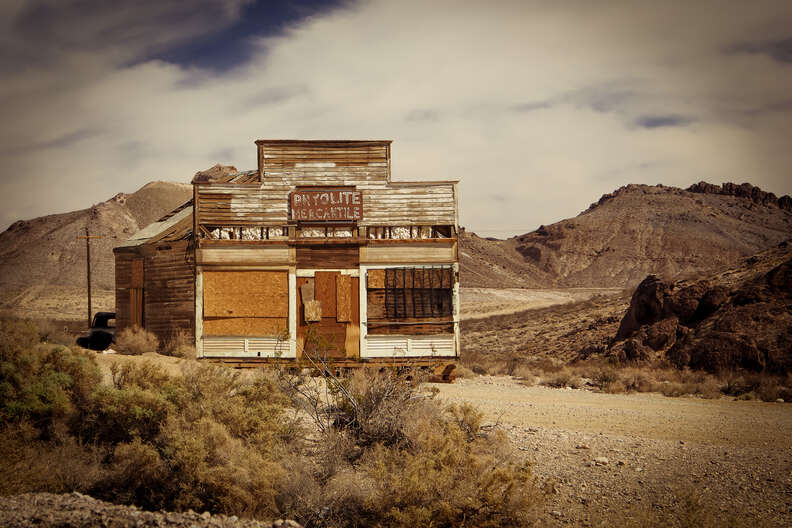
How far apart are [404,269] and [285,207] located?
139 inches

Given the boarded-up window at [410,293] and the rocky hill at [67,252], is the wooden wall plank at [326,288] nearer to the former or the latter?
the boarded-up window at [410,293]

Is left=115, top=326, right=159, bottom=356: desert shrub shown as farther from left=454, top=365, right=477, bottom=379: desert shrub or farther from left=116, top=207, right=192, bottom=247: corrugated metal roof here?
left=454, top=365, right=477, bottom=379: desert shrub

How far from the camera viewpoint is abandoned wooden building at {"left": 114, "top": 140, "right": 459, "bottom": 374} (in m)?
15.9

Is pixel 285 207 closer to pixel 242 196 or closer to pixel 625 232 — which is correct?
pixel 242 196

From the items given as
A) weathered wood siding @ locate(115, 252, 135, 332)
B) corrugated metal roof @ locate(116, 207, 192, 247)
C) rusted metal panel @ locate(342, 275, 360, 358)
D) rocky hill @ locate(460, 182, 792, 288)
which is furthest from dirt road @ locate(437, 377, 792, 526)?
rocky hill @ locate(460, 182, 792, 288)

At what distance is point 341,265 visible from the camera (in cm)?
1605

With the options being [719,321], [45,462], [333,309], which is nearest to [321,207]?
[333,309]

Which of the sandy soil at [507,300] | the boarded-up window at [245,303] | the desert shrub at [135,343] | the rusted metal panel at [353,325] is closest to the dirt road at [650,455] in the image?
the rusted metal panel at [353,325]

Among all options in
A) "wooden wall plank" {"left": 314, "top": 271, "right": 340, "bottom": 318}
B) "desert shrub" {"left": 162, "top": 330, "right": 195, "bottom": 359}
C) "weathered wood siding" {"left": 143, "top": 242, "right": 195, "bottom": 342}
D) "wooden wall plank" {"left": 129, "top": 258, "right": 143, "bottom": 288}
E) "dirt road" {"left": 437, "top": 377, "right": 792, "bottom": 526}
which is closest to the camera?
"dirt road" {"left": 437, "top": 377, "right": 792, "bottom": 526}

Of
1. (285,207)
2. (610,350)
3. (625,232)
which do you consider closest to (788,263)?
(610,350)

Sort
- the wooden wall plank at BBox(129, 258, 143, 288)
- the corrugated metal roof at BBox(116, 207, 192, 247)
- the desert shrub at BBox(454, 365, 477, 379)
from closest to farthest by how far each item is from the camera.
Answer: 1. the desert shrub at BBox(454, 365, 477, 379)
2. the wooden wall plank at BBox(129, 258, 143, 288)
3. the corrugated metal roof at BBox(116, 207, 192, 247)

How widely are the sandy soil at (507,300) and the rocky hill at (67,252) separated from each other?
31238 mm

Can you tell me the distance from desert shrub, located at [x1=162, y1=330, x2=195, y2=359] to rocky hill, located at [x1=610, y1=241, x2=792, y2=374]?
13.6m

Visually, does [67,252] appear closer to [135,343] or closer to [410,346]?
[135,343]
